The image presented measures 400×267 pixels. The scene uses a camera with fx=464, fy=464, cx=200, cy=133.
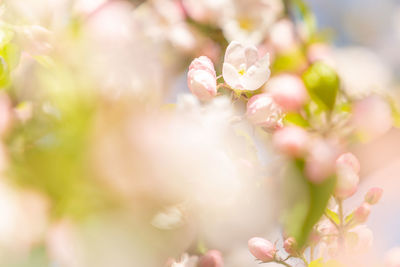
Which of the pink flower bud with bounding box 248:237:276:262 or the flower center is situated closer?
the pink flower bud with bounding box 248:237:276:262

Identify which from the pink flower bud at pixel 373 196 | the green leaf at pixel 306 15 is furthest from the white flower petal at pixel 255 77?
the green leaf at pixel 306 15

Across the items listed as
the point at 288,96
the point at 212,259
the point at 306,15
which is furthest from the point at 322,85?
the point at 306,15

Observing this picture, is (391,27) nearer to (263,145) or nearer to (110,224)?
(263,145)

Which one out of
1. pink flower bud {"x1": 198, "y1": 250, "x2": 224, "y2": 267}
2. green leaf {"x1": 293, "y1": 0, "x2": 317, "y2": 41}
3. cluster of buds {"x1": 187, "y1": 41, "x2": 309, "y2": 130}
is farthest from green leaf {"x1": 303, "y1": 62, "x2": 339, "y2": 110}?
green leaf {"x1": 293, "y1": 0, "x2": 317, "y2": 41}

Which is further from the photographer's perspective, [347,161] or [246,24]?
[246,24]

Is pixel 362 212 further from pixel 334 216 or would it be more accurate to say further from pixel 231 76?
pixel 231 76

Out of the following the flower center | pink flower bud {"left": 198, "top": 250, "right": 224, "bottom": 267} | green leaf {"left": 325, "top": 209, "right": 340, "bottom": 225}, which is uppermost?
green leaf {"left": 325, "top": 209, "right": 340, "bottom": 225}

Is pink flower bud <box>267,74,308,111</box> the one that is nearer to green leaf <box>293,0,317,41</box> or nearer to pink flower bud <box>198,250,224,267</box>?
pink flower bud <box>198,250,224,267</box>
